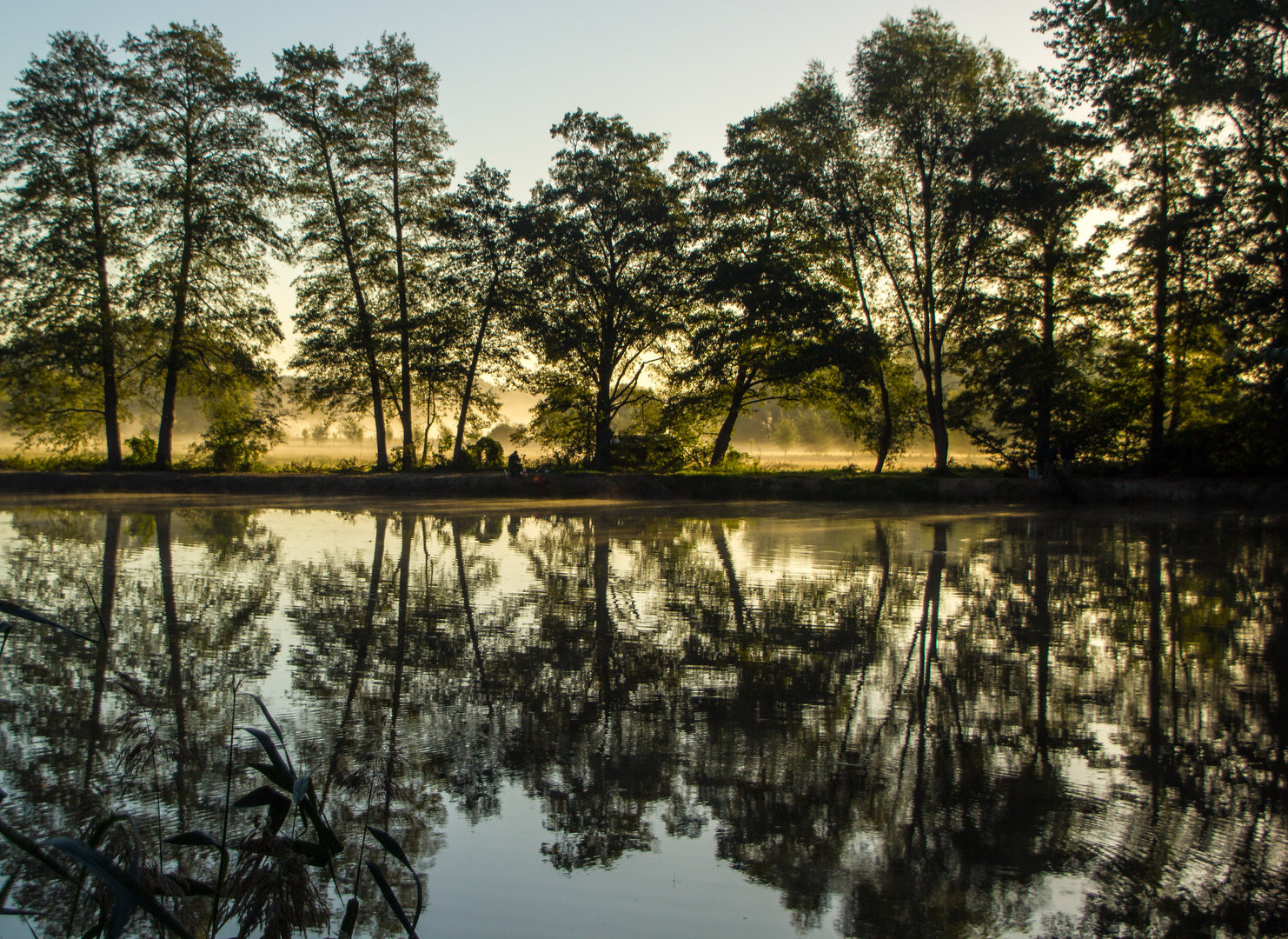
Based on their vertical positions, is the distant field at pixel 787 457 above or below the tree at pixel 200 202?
below

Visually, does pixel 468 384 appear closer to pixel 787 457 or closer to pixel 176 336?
pixel 176 336

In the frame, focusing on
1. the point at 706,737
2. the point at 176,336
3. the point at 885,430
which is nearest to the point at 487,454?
the point at 176,336

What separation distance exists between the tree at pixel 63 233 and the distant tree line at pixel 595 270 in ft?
0.29

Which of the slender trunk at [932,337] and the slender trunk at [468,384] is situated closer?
the slender trunk at [932,337]

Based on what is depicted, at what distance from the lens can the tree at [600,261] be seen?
2933 centimetres

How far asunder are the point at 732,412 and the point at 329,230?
46.8 ft

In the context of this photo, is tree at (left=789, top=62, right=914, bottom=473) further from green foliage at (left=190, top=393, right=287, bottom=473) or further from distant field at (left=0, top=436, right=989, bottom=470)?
green foliage at (left=190, top=393, right=287, bottom=473)

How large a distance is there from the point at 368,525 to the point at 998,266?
61.5 feet

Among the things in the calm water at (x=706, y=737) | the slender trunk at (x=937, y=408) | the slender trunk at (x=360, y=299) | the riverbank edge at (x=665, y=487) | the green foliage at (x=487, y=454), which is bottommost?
the calm water at (x=706, y=737)

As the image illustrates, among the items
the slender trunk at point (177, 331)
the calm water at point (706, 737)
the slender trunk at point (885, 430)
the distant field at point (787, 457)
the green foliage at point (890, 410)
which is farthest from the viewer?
the distant field at point (787, 457)

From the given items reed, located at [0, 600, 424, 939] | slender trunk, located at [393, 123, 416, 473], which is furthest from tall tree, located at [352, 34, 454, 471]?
reed, located at [0, 600, 424, 939]

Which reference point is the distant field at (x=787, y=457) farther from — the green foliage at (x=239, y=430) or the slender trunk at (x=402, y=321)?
the slender trunk at (x=402, y=321)

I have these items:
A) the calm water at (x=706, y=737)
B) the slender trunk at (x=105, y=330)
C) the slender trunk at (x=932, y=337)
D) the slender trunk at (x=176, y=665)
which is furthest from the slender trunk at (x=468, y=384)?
the calm water at (x=706, y=737)

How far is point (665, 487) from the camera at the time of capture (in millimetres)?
26250
